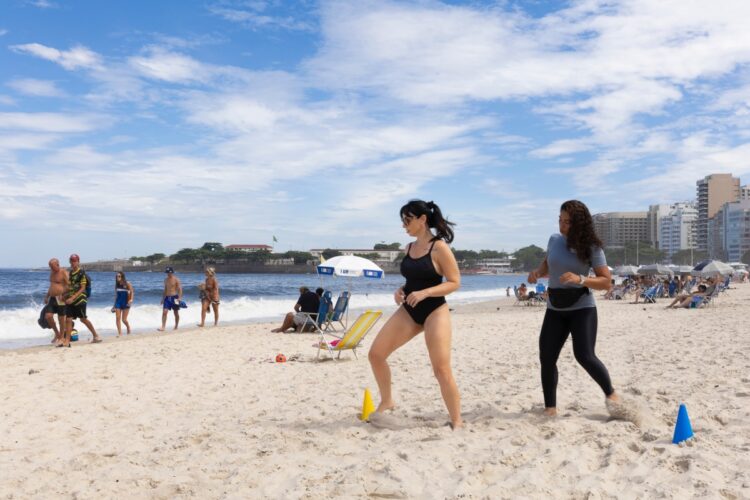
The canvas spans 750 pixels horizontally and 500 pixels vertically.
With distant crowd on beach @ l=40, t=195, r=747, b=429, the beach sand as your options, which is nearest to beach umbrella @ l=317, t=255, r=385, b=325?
the beach sand

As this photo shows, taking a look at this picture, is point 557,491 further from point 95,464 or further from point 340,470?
point 95,464

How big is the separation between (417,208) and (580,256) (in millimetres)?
1139

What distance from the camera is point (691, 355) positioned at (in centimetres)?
730

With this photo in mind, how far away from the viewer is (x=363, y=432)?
4.32m

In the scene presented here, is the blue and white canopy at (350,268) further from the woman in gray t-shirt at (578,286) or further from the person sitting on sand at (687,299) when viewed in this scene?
the person sitting on sand at (687,299)

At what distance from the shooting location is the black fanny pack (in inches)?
165

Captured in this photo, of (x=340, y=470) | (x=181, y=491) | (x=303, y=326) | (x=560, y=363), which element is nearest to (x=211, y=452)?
(x=181, y=491)

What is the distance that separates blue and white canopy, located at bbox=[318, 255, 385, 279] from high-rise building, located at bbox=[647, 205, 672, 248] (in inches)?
6827

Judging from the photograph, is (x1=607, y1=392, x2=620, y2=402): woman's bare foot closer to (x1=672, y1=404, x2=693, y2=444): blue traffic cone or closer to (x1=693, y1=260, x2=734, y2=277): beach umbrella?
(x1=672, y1=404, x2=693, y2=444): blue traffic cone

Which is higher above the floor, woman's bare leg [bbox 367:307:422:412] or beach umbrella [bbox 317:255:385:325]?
A: beach umbrella [bbox 317:255:385:325]

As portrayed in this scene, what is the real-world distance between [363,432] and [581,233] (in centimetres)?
200

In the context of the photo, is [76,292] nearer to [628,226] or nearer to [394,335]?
[394,335]

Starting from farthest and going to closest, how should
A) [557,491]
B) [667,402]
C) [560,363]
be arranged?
[560,363] < [667,402] < [557,491]

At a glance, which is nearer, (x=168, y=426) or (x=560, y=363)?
(x=168, y=426)
